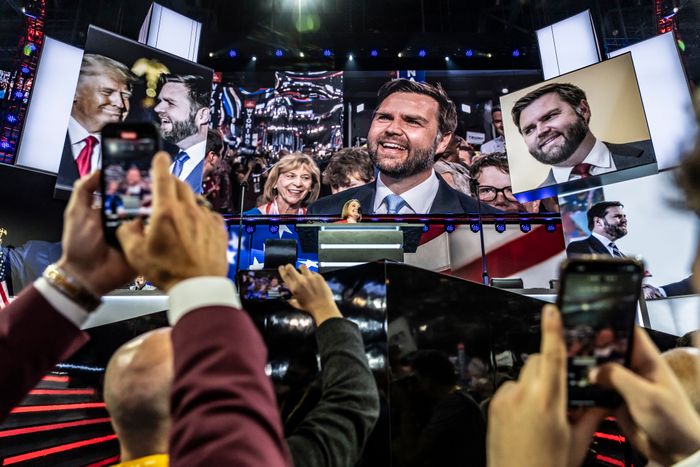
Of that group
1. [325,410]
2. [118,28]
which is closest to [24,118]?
[118,28]

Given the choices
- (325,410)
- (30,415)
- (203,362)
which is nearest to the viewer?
(203,362)

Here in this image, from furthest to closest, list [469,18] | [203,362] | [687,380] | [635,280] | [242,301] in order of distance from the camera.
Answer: [469,18]
[242,301]
[687,380]
[635,280]
[203,362]

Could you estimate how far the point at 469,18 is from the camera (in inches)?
407

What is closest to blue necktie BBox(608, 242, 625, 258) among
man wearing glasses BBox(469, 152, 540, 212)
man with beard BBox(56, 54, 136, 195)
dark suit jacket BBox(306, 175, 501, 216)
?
man wearing glasses BBox(469, 152, 540, 212)

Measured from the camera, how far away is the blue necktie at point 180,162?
20.6 ft

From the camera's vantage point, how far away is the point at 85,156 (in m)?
6.07

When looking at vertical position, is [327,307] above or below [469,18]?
below

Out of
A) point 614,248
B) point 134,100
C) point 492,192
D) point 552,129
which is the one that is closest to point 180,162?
point 134,100

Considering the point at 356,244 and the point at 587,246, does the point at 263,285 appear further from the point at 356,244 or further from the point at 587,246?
the point at 587,246

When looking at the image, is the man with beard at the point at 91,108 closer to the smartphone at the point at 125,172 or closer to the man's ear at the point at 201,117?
the man's ear at the point at 201,117

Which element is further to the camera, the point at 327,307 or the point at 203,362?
the point at 327,307

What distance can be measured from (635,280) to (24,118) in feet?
27.3

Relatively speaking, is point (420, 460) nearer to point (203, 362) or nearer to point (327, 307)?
point (327, 307)

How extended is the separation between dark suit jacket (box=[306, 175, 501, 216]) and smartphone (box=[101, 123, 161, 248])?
7124mm
